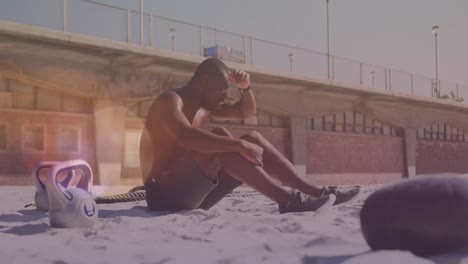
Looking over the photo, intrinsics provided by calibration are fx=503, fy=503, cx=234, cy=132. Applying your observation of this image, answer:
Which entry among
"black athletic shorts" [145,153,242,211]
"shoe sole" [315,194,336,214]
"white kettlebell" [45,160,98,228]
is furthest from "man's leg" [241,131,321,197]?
"white kettlebell" [45,160,98,228]

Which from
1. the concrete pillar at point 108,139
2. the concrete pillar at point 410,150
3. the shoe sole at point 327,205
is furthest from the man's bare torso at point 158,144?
the concrete pillar at point 410,150

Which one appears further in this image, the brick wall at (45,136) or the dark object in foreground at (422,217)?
the brick wall at (45,136)

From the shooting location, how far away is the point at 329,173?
58.1 ft

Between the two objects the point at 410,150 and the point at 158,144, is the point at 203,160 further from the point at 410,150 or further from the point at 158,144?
the point at 410,150

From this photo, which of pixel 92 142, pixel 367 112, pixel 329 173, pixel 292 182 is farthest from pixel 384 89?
pixel 292 182

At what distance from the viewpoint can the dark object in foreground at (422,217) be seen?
84.7 inches

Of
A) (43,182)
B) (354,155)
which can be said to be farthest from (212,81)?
(354,155)

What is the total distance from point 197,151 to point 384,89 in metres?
16.4

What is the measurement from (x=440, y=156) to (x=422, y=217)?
22.9 metres

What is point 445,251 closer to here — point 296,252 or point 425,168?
point 296,252

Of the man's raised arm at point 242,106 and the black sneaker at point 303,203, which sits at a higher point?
the man's raised arm at point 242,106

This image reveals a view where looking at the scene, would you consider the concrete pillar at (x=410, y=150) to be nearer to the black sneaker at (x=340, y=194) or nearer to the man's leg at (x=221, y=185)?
the black sneaker at (x=340, y=194)

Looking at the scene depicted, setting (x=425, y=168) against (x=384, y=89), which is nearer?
(x=384, y=89)

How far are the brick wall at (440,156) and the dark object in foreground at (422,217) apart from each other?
807 inches
